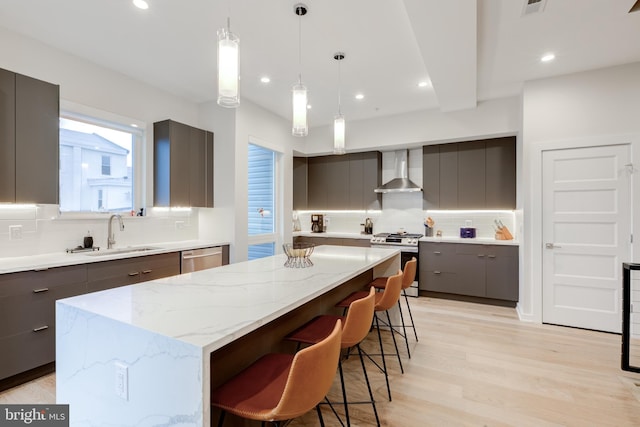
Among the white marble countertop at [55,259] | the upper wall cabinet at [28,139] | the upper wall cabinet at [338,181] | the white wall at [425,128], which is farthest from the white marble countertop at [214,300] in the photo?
the upper wall cabinet at [338,181]

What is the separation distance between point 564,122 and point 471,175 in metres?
1.33

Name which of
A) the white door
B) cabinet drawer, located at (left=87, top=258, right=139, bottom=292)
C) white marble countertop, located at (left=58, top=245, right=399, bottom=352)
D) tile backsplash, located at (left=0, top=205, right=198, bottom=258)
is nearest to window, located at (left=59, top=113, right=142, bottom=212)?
tile backsplash, located at (left=0, top=205, right=198, bottom=258)

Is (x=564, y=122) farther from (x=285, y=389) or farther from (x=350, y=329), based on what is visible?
(x=285, y=389)

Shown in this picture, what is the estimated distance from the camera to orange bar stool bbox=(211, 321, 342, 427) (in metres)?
1.09

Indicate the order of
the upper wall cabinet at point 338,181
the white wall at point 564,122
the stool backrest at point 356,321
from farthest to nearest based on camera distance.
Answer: the upper wall cabinet at point 338,181, the white wall at point 564,122, the stool backrest at point 356,321

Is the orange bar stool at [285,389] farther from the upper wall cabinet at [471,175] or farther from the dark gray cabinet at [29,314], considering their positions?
the upper wall cabinet at [471,175]

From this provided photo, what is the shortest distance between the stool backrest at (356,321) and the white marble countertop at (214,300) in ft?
0.62

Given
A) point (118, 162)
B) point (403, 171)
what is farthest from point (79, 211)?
point (403, 171)

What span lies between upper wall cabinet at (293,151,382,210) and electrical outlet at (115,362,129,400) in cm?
464

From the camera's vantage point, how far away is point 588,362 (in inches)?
106

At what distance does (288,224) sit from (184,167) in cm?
198

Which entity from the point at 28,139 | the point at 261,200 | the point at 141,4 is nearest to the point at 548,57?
the point at 141,4

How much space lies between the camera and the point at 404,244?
4781 millimetres

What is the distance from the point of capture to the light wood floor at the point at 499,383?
198cm
